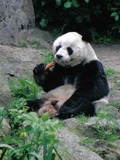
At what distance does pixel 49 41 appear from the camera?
27.9 ft

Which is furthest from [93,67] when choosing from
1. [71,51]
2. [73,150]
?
[73,150]

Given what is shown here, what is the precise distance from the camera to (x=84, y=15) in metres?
9.22

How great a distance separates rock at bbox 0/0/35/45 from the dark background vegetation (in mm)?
1570

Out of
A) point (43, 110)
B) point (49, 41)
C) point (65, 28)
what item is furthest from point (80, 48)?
point (49, 41)

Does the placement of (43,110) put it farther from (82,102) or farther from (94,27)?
(94,27)

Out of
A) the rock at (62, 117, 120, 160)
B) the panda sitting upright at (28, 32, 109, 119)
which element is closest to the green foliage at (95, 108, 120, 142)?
the rock at (62, 117, 120, 160)

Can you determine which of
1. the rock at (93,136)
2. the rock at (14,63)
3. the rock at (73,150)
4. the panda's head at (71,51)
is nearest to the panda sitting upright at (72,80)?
the panda's head at (71,51)

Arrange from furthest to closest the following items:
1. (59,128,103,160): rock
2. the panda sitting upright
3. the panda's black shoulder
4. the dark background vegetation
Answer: the dark background vegetation < the panda's black shoulder < the panda sitting upright < (59,128,103,160): rock

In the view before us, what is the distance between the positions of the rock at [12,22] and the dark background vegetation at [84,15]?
1.57 m

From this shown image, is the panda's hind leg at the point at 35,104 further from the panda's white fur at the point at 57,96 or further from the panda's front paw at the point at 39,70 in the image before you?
the panda's front paw at the point at 39,70

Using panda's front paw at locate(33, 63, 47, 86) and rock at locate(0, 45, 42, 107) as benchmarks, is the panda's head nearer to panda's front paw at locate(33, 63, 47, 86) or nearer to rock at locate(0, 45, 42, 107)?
panda's front paw at locate(33, 63, 47, 86)

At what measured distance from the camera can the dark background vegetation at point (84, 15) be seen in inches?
361

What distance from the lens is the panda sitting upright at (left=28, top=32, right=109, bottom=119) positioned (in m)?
5.14

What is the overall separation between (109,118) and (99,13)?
4.83 m
